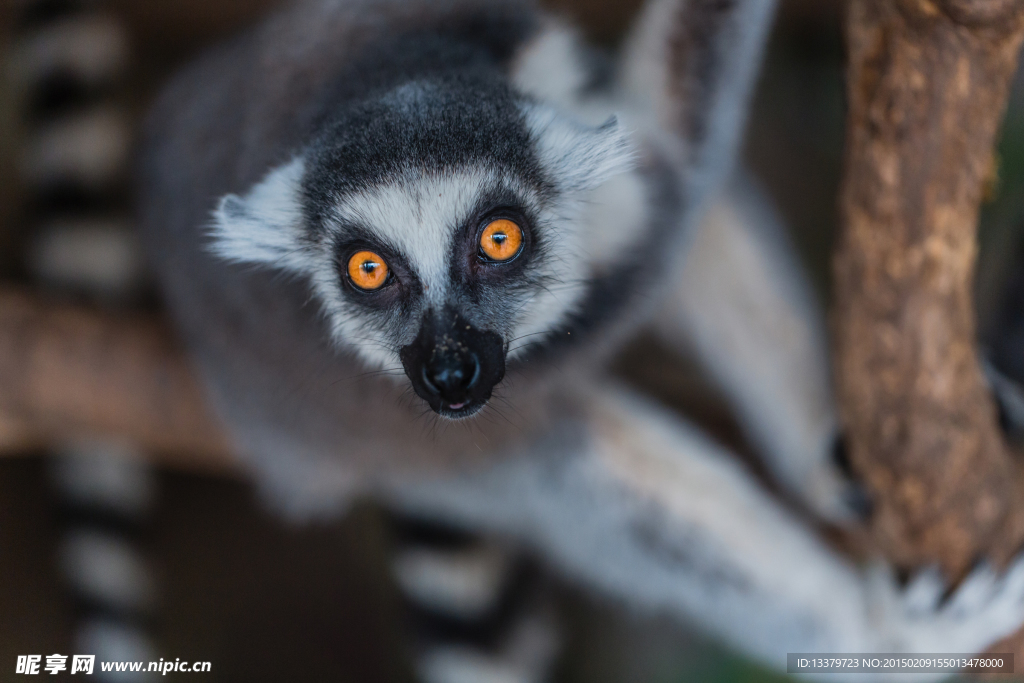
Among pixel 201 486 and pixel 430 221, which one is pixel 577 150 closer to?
pixel 430 221

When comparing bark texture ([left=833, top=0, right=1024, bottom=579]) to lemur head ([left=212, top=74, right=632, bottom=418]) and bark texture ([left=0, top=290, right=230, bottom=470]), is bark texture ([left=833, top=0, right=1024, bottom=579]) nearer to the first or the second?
lemur head ([left=212, top=74, right=632, bottom=418])

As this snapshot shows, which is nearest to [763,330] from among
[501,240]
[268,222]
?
[501,240]

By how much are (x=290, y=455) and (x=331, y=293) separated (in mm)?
1311

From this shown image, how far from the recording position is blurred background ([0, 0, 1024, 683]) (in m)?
4.30

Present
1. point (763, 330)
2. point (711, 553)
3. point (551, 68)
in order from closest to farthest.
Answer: point (551, 68)
point (711, 553)
point (763, 330)

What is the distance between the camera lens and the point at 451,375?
2.25 metres

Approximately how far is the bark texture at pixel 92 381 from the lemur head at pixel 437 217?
4.84ft

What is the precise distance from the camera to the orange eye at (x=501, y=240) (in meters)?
2.44

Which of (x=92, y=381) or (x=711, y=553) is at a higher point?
(x=92, y=381)

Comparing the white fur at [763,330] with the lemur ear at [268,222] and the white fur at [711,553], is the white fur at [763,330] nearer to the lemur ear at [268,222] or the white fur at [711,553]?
the white fur at [711,553]

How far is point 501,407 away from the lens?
3.29 m

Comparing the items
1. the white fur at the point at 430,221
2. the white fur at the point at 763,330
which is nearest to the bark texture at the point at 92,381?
the white fur at the point at 430,221

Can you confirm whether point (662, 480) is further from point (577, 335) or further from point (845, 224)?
point (845, 224)

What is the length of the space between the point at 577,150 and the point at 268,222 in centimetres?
102
